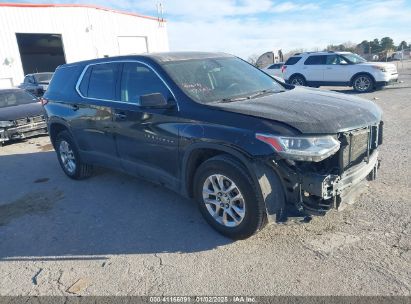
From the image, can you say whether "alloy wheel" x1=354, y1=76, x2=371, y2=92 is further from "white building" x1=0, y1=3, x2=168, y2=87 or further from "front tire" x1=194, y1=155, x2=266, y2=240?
"white building" x1=0, y1=3, x2=168, y2=87

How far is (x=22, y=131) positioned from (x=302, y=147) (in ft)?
26.8

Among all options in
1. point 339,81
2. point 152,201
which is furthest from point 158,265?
point 339,81

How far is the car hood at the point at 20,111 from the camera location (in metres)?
9.09

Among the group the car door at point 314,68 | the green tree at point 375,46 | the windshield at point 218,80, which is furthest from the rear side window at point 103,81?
the green tree at point 375,46

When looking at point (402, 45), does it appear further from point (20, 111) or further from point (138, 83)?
point (138, 83)

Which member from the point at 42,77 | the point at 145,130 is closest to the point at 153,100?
the point at 145,130

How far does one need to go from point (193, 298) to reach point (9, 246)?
2.29 meters

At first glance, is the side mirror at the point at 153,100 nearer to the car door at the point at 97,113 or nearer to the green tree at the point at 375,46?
the car door at the point at 97,113

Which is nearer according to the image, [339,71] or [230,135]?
[230,135]

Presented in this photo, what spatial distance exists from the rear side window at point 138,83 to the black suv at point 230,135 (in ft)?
0.04

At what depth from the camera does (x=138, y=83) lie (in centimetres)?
425

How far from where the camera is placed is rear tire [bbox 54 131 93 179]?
5.62 meters

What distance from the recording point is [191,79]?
3959 mm

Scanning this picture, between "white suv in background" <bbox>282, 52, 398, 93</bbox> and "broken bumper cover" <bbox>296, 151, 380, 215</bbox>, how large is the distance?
12.8 m
